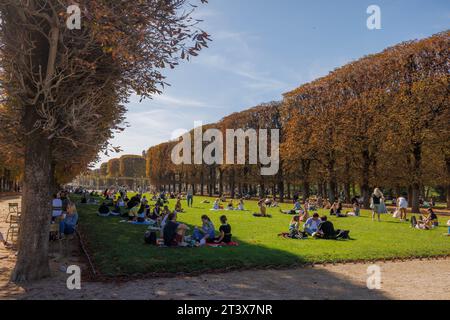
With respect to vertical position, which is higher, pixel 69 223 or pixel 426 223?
pixel 69 223

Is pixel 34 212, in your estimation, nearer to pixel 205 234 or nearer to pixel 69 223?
pixel 69 223

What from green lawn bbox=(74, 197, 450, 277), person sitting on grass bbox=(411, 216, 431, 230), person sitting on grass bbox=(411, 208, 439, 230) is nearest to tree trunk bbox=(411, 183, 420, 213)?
person sitting on grass bbox=(411, 208, 439, 230)

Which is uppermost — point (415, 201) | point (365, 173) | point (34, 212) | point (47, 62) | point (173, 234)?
point (47, 62)

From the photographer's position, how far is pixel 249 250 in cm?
1369

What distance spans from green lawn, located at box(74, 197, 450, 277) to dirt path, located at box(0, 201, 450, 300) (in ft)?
2.93

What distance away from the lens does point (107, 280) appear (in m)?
9.82

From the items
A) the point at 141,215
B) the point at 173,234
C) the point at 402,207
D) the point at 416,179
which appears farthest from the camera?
the point at 416,179

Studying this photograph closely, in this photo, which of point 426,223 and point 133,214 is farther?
point 133,214

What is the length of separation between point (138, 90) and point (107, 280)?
6012 millimetres

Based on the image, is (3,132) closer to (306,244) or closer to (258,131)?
(306,244)

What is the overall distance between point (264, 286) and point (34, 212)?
5953 mm

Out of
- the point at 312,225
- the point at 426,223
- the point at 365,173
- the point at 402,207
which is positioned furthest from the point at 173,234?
the point at 365,173

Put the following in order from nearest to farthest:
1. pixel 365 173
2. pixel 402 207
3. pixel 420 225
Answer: pixel 420 225 → pixel 402 207 → pixel 365 173
